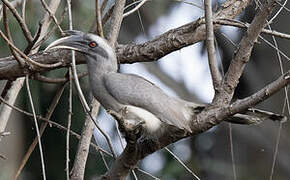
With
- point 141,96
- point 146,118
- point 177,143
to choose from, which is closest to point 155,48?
point 141,96

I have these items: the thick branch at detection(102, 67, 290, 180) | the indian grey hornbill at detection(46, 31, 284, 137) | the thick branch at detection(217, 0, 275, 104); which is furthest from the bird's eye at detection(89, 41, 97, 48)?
the thick branch at detection(217, 0, 275, 104)

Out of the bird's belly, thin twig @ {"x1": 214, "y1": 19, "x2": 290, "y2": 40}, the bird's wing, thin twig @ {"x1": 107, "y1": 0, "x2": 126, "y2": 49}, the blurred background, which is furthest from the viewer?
the blurred background

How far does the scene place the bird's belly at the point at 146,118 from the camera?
358 centimetres

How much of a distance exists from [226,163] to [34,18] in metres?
3.77

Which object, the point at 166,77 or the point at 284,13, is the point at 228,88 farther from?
the point at 166,77

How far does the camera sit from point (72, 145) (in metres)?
9.04

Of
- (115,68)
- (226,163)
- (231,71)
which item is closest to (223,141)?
(226,163)

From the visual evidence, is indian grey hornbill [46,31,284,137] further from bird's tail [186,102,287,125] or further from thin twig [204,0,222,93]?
thin twig [204,0,222,93]

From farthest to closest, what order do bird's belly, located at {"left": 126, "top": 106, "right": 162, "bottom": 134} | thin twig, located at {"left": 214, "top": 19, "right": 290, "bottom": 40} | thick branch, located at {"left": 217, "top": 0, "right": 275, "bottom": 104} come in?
bird's belly, located at {"left": 126, "top": 106, "right": 162, "bottom": 134}, thin twig, located at {"left": 214, "top": 19, "right": 290, "bottom": 40}, thick branch, located at {"left": 217, "top": 0, "right": 275, "bottom": 104}

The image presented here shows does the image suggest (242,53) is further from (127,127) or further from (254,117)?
(127,127)

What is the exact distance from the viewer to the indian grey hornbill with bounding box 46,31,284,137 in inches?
142

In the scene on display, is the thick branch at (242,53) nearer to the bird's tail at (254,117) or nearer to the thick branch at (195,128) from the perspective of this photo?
the thick branch at (195,128)

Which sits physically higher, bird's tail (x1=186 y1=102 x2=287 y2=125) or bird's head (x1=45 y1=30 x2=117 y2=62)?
bird's head (x1=45 y1=30 x2=117 y2=62)

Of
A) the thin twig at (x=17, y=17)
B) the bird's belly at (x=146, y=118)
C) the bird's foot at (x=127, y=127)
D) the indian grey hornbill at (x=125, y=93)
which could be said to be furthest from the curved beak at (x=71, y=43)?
the bird's foot at (x=127, y=127)
